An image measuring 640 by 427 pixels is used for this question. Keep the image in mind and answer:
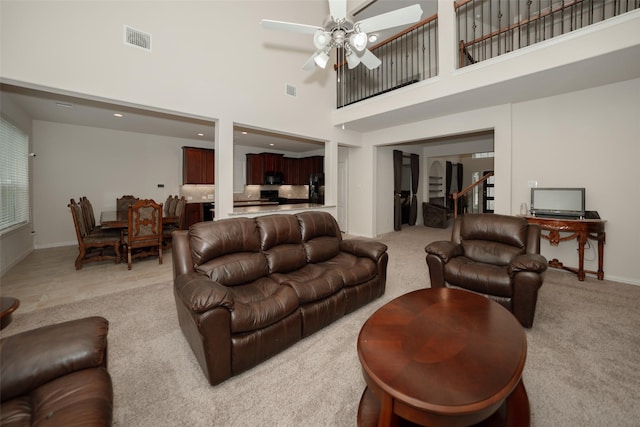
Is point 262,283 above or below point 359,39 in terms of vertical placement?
below

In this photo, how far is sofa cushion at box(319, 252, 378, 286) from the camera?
2.50 meters

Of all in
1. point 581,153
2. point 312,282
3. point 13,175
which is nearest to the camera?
point 312,282

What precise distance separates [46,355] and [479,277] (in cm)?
306

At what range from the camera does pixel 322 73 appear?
18.1ft

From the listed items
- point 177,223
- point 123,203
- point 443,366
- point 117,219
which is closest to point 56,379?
point 443,366

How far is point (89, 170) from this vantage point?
597 cm

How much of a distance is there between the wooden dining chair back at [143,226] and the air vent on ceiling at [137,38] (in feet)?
6.96

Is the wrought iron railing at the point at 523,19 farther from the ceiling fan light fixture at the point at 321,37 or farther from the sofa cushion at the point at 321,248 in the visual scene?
the sofa cushion at the point at 321,248

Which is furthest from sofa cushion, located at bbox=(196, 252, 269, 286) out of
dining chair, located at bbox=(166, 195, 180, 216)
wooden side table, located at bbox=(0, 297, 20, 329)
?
dining chair, located at bbox=(166, 195, 180, 216)

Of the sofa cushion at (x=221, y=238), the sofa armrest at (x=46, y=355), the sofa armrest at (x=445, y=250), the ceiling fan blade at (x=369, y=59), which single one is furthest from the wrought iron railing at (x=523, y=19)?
the sofa armrest at (x=46, y=355)

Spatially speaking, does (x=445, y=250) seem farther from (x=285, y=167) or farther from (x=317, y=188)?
(x=285, y=167)

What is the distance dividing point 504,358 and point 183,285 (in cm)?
201

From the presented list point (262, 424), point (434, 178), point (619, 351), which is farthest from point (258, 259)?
point (434, 178)

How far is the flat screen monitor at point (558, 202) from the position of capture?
371 centimetres
